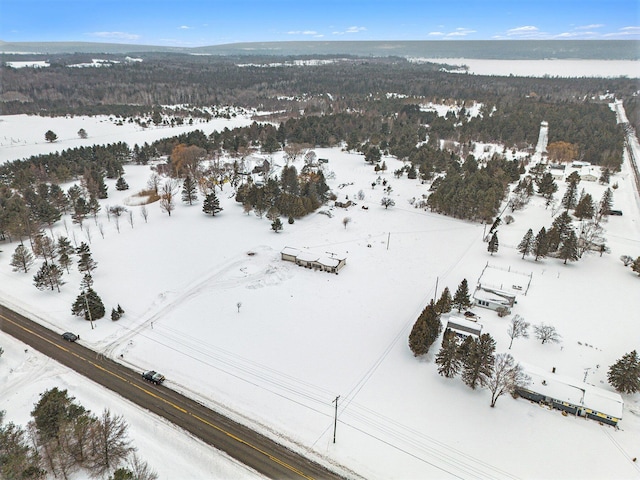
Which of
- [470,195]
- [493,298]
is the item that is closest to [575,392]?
[493,298]

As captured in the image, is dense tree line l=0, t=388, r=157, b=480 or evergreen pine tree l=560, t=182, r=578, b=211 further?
evergreen pine tree l=560, t=182, r=578, b=211

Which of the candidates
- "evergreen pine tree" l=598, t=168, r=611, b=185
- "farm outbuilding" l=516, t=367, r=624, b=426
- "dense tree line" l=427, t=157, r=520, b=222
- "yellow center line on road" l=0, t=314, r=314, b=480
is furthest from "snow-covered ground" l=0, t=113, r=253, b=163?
"farm outbuilding" l=516, t=367, r=624, b=426

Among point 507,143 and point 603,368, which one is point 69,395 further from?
point 507,143

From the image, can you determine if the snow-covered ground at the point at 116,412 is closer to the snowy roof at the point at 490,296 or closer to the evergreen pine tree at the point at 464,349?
the evergreen pine tree at the point at 464,349

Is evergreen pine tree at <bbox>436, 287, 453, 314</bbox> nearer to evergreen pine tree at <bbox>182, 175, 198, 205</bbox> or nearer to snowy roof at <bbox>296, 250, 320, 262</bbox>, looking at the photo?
snowy roof at <bbox>296, 250, 320, 262</bbox>

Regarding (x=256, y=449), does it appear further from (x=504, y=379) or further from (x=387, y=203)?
(x=387, y=203)
